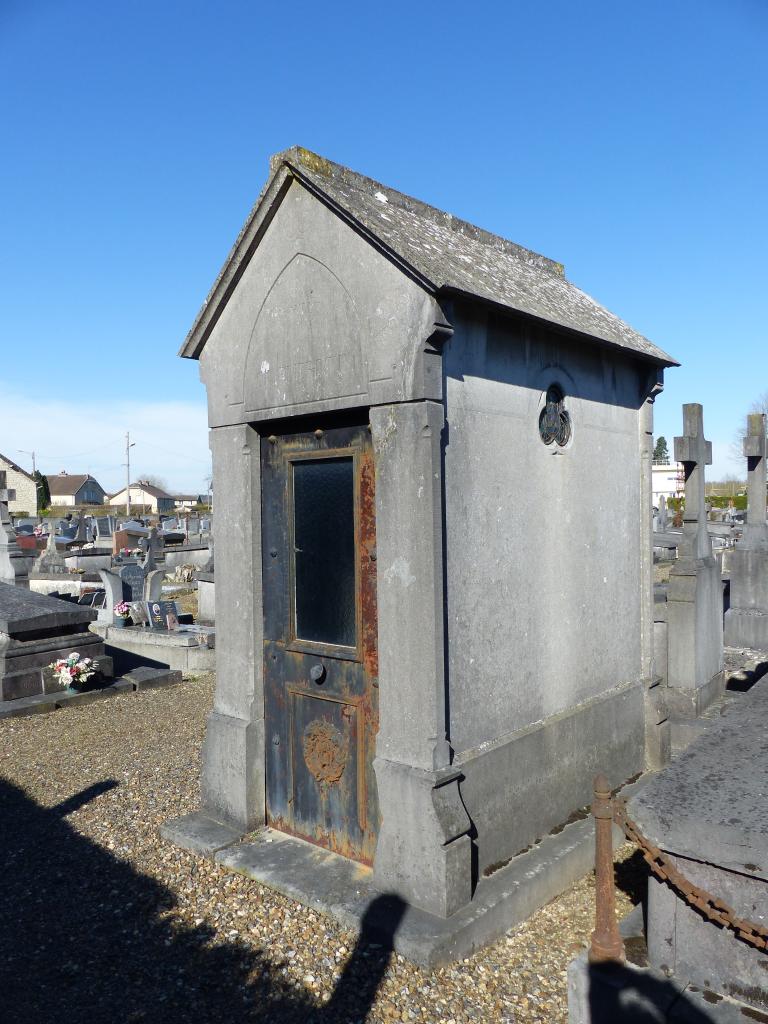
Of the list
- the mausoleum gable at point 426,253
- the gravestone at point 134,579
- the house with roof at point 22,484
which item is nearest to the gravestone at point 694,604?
the mausoleum gable at point 426,253

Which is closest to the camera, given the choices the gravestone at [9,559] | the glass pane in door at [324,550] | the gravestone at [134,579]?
the glass pane in door at [324,550]

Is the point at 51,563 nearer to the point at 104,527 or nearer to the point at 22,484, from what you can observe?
the point at 104,527

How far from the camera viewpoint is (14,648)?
8711 millimetres

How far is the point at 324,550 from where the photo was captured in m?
4.48

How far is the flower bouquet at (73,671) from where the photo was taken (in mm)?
8750

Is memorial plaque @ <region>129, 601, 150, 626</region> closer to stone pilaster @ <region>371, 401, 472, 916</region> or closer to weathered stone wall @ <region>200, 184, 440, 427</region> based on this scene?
weathered stone wall @ <region>200, 184, 440, 427</region>

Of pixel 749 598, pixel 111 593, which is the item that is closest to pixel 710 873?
pixel 749 598

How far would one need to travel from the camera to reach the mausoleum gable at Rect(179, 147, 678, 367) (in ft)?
12.9

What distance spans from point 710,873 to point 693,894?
0.11m

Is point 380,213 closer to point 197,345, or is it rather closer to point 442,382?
point 442,382

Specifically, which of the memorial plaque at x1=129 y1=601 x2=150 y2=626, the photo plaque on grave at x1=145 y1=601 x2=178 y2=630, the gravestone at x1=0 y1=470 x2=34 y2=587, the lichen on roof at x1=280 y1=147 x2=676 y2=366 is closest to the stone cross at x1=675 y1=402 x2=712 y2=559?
the lichen on roof at x1=280 y1=147 x2=676 y2=366

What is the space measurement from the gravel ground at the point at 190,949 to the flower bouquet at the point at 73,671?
3.40 meters

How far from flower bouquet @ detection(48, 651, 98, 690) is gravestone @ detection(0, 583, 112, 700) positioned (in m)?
0.18

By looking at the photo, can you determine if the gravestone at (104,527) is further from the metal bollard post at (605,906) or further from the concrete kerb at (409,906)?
the metal bollard post at (605,906)
